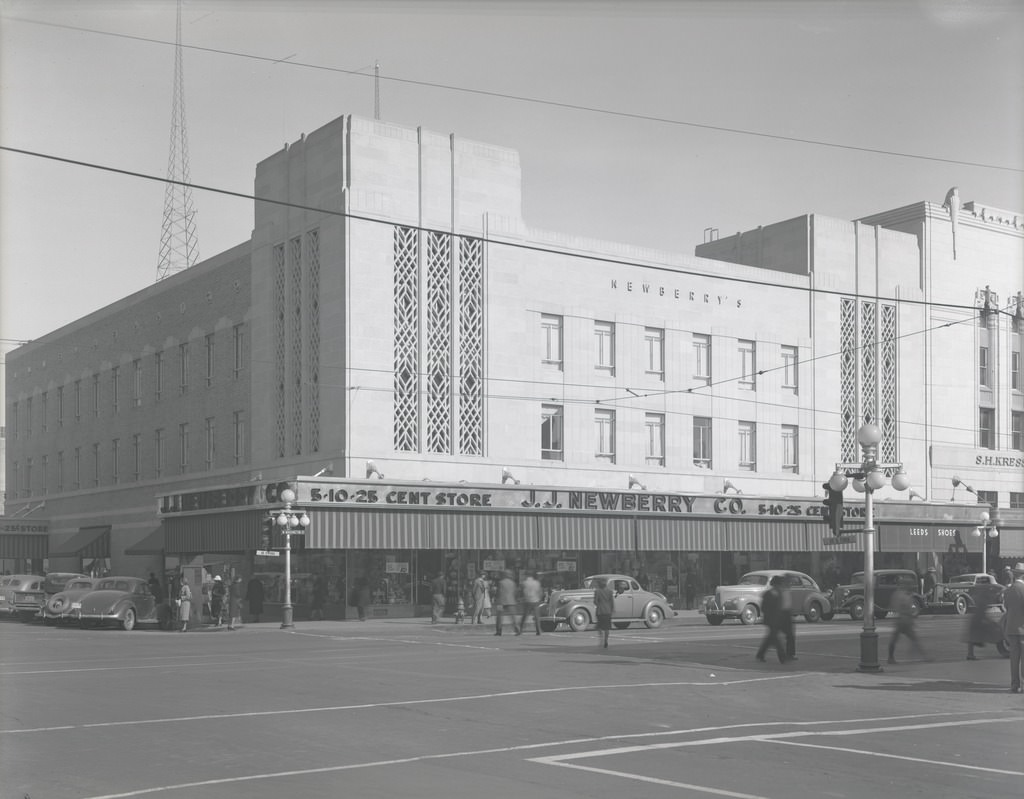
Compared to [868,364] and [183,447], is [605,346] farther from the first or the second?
[183,447]

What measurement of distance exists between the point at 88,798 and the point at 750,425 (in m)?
43.7

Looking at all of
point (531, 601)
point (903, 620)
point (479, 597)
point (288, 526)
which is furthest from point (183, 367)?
point (903, 620)

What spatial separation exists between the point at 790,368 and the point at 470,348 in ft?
51.6

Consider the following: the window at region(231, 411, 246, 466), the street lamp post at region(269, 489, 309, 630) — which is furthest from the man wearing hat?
the window at region(231, 411, 246, 466)

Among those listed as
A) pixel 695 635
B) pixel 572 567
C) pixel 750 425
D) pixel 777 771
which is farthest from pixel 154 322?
pixel 777 771

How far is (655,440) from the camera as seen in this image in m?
49.4

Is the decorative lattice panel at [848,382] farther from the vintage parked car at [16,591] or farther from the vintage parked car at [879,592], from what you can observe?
the vintage parked car at [16,591]

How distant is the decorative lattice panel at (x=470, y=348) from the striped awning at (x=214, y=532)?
772 cm

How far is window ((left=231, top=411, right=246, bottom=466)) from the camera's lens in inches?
1918

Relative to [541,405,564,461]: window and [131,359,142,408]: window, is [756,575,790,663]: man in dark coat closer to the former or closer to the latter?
[541,405,564,461]: window

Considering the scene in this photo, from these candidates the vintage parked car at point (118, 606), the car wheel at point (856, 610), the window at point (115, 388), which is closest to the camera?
the vintage parked car at point (118, 606)

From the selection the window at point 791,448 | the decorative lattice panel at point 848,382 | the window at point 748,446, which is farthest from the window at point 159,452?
the decorative lattice panel at point 848,382

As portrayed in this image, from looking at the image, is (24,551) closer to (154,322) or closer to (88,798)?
(154,322)

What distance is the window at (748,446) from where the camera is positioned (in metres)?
51.8
